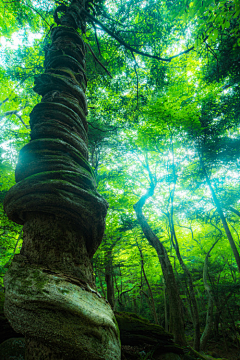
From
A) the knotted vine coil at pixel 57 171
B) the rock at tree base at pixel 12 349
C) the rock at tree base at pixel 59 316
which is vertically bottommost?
the rock at tree base at pixel 12 349

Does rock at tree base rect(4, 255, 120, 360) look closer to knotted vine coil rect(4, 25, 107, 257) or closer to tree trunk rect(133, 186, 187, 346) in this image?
knotted vine coil rect(4, 25, 107, 257)

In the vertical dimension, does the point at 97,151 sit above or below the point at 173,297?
above

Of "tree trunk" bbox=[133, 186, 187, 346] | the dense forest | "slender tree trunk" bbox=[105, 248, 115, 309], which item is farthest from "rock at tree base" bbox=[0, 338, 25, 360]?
"slender tree trunk" bbox=[105, 248, 115, 309]

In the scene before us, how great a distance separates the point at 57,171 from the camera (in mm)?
1311

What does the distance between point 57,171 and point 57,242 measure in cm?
53

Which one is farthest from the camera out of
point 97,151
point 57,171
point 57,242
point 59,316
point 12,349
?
point 97,151

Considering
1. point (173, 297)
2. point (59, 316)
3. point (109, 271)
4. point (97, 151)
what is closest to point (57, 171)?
point (59, 316)

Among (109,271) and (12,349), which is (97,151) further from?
(12,349)

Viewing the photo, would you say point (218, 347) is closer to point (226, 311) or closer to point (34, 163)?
point (226, 311)

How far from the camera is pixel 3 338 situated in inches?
92.3

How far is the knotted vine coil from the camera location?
125 cm

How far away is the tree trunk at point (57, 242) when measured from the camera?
2.90ft

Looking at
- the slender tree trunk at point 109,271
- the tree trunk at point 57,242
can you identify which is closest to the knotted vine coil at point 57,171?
the tree trunk at point 57,242

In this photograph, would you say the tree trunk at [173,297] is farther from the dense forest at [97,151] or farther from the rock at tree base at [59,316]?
the rock at tree base at [59,316]
